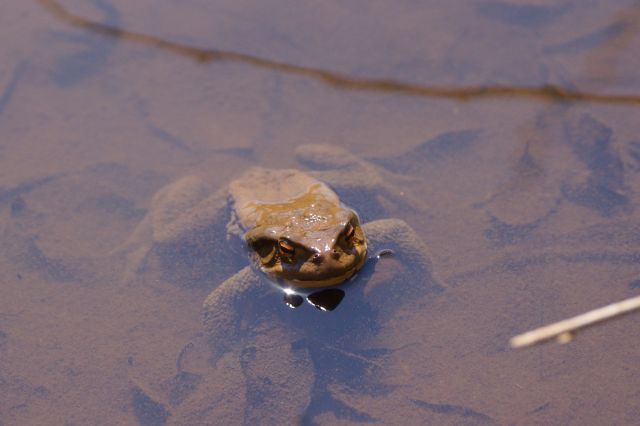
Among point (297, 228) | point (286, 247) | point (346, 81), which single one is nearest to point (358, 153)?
point (346, 81)

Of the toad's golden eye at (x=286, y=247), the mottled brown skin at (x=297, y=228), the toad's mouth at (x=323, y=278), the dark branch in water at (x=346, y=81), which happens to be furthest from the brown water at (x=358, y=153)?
the toad's golden eye at (x=286, y=247)

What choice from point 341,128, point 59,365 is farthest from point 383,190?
point 59,365

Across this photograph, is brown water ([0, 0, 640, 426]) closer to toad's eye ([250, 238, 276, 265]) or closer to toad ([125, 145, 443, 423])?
toad ([125, 145, 443, 423])

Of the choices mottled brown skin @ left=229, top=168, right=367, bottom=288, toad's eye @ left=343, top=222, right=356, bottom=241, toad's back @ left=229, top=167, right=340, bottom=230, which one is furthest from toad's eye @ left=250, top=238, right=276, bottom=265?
toad's eye @ left=343, top=222, right=356, bottom=241

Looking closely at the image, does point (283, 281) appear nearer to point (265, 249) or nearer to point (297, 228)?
point (265, 249)

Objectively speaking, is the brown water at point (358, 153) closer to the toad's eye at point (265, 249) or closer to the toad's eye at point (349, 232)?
the toad's eye at point (265, 249)

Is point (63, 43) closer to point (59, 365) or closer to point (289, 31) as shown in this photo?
point (289, 31)
